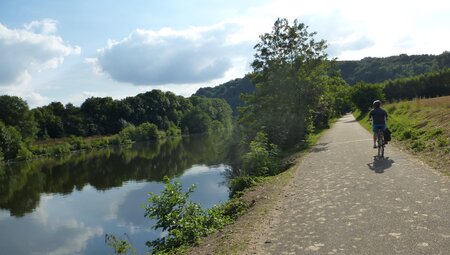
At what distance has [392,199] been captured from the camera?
8602 millimetres

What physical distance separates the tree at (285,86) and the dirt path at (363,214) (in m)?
14.2

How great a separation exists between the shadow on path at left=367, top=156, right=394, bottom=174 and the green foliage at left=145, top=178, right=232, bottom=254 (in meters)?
5.26

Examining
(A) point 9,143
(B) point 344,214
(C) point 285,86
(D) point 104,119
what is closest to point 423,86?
(C) point 285,86

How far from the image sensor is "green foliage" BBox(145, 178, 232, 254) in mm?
9023

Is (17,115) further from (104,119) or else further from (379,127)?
(379,127)

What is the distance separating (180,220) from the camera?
9.57 metres

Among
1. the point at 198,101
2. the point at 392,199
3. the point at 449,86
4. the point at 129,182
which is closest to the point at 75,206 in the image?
the point at 129,182

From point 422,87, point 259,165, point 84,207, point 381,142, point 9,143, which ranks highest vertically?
point 422,87

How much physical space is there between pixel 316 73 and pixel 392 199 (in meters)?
20.8

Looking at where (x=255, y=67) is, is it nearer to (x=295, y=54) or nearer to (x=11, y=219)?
(x=295, y=54)

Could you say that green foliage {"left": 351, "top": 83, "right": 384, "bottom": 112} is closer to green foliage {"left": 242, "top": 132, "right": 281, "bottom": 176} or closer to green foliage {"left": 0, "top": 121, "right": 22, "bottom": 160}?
green foliage {"left": 242, "top": 132, "right": 281, "bottom": 176}

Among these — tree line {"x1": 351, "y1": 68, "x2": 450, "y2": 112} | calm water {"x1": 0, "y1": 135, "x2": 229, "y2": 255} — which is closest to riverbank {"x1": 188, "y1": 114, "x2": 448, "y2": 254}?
calm water {"x1": 0, "y1": 135, "x2": 229, "y2": 255}

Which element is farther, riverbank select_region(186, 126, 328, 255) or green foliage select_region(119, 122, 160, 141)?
green foliage select_region(119, 122, 160, 141)

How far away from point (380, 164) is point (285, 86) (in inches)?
594
